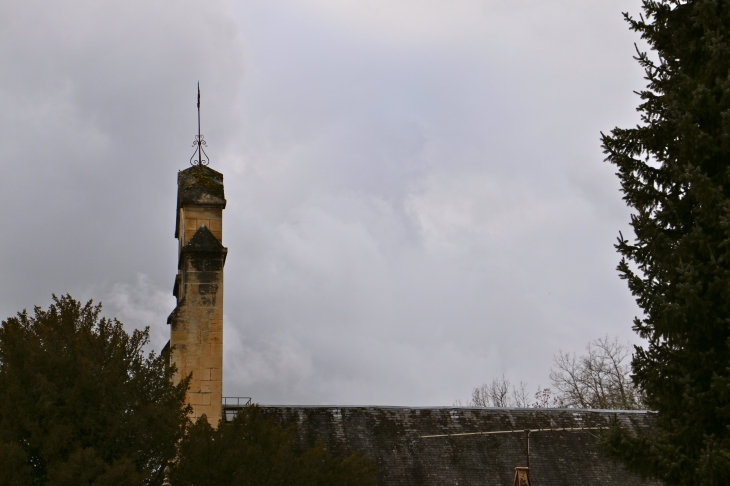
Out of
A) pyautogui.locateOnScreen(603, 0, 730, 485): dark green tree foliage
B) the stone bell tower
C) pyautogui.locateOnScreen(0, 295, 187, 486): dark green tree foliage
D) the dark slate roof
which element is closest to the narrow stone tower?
the stone bell tower

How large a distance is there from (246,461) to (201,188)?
791cm

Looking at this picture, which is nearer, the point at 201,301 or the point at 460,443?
the point at 201,301

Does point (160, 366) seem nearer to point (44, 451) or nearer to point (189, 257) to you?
point (44, 451)

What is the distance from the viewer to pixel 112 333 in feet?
41.4

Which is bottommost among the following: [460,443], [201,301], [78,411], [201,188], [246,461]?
[246,461]

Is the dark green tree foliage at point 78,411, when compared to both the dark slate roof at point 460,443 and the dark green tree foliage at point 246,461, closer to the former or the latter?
the dark green tree foliage at point 246,461

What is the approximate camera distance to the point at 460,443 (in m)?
21.5

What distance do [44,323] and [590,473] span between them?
1363cm

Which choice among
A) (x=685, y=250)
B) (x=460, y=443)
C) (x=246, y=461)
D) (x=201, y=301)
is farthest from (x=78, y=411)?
(x=460, y=443)

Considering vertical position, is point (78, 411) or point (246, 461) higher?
point (78, 411)

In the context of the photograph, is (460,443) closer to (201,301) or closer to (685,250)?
(201,301)

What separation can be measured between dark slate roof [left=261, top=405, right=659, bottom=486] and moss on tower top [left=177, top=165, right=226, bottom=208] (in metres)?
6.01

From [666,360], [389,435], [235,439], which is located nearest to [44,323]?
[235,439]

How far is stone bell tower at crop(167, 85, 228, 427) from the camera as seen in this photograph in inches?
678
